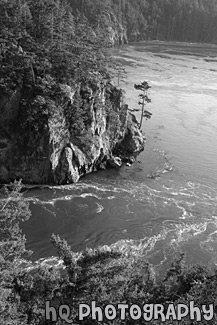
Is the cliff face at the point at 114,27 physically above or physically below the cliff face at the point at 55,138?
above

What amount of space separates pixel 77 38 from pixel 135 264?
4139 cm

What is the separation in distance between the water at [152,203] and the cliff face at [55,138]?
2155 mm

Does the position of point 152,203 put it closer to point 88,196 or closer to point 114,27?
point 88,196

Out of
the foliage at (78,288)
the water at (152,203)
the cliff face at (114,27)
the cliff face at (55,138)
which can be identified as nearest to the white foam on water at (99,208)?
the water at (152,203)

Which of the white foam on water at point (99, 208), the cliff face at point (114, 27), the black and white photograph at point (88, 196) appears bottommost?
the white foam on water at point (99, 208)

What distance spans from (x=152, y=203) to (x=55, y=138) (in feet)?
47.4

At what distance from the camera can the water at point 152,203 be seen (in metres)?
34.7

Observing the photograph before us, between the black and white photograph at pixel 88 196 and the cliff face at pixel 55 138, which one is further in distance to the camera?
the cliff face at pixel 55 138

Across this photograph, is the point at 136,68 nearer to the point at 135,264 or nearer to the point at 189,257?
the point at 189,257

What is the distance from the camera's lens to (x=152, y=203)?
1650 inches

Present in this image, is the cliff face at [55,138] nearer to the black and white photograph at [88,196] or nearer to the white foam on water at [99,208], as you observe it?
the black and white photograph at [88,196]

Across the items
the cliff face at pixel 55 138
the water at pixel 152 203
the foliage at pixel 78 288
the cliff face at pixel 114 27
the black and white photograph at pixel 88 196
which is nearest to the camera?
the foliage at pixel 78 288

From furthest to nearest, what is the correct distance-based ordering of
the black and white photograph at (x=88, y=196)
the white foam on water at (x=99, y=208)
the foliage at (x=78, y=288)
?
1. the white foam on water at (x=99, y=208)
2. the black and white photograph at (x=88, y=196)
3. the foliage at (x=78, y=288)

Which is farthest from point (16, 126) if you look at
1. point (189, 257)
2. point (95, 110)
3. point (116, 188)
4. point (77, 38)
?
point (189, 257)
